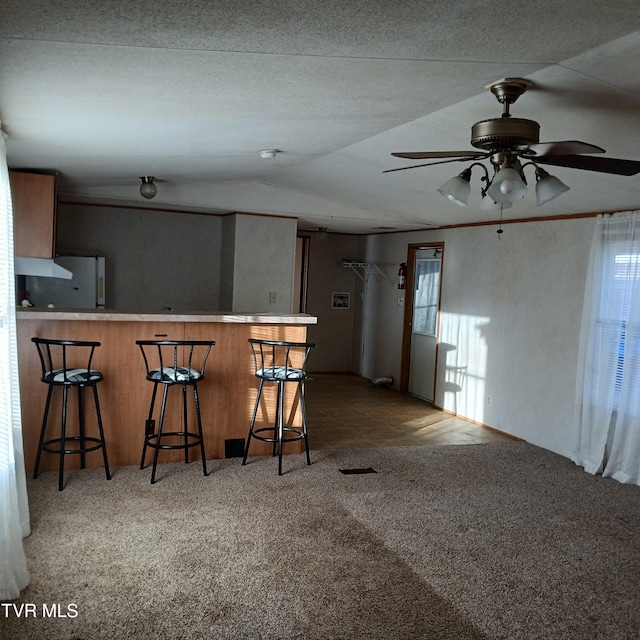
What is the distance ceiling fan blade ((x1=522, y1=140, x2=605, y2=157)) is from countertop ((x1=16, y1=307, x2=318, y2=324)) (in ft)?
8.99

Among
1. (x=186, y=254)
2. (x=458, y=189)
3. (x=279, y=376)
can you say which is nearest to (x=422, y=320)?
(x=186, y=254)

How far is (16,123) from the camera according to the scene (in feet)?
9.70

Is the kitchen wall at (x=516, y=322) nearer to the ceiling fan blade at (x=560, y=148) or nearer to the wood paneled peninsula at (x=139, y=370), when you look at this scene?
the wood paneled peninsula at (x=139, y=370)

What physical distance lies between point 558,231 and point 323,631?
4256 millimetres

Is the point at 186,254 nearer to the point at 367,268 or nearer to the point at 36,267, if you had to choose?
the point at 36,267

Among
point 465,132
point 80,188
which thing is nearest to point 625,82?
point 465,132

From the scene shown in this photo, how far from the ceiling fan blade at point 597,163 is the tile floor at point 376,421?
3378 mm

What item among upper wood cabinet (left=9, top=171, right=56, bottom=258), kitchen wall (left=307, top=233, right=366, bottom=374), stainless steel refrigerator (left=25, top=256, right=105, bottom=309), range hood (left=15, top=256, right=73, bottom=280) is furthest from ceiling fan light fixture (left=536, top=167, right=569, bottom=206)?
kitchen wall (left=307, top=233, right=366, bottom=374)

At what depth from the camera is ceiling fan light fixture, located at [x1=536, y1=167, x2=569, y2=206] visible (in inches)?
109

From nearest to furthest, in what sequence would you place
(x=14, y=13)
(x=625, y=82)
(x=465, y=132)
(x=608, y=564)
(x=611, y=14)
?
(x=14, y=13) < (x=611, y=14) < (x=625, y=82) < (x=608, y=564) < (x=465, y=132)

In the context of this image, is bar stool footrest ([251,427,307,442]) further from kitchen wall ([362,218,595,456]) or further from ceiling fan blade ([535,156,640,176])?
ceiling fan blade ([535,156,640,176])

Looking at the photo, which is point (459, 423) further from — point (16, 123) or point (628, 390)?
point (16, 123)

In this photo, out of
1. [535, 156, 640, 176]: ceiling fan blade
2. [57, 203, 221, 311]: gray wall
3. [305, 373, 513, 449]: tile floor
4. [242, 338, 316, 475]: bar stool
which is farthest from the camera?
[57, 203, 221, 311]: gray wall

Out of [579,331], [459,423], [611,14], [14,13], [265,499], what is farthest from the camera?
[459,423]
